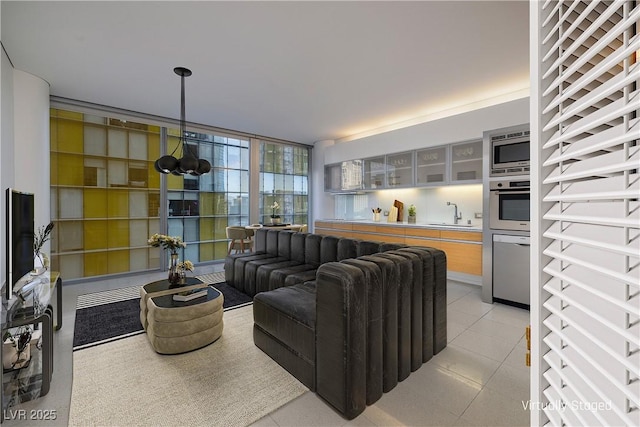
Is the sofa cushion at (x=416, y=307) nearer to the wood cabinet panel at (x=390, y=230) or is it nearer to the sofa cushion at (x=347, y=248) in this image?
the sofa cushion at (x=347, y=248)

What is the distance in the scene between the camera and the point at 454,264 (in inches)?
164

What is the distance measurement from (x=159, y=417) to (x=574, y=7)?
2370mm

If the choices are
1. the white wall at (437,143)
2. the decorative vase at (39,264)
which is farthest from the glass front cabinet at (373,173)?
the decorative vase at (39,264)

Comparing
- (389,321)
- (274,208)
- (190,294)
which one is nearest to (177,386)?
(190,294)

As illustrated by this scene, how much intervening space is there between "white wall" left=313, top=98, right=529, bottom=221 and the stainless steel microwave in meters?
0.47

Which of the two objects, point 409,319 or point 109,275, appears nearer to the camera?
point 409,319

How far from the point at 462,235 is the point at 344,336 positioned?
3188 millimetres

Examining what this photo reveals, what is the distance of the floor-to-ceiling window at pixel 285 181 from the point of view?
6.55 m

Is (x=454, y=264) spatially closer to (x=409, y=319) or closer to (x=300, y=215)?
(x=409, y=319)

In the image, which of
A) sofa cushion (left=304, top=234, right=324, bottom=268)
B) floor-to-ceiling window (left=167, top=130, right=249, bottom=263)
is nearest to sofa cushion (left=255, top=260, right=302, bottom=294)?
sofa cushion (left=304, top=234, right=324, bottom=268)

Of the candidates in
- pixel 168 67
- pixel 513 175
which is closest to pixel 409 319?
pixel 513 175

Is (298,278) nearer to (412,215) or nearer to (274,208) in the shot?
(412,215)

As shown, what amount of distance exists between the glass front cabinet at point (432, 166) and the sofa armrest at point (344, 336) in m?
3.64

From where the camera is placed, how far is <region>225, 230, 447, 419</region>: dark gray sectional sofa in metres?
1.58
